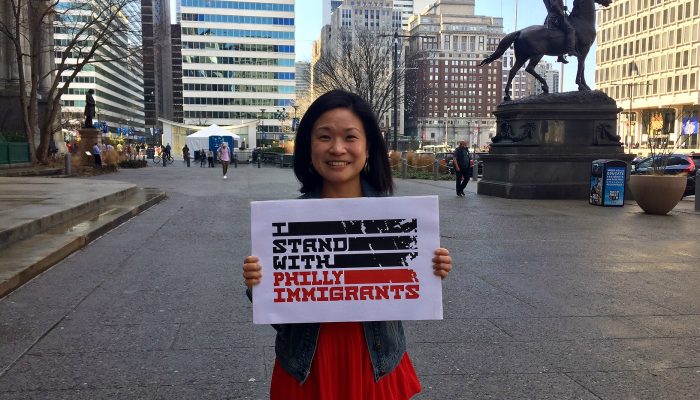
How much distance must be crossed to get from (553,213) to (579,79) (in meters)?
7.00

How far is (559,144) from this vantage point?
1836 centimetres

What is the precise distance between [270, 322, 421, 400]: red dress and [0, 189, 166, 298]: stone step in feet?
16.8

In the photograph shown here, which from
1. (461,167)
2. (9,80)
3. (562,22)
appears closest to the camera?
(562,22)

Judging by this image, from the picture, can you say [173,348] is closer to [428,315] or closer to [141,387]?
[141,387]

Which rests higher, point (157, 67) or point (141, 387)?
point (157, 67)

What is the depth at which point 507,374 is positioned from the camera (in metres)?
4.14

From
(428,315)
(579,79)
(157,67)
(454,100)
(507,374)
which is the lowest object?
(507,374)

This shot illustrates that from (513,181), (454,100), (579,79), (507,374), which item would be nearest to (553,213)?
(513,181)

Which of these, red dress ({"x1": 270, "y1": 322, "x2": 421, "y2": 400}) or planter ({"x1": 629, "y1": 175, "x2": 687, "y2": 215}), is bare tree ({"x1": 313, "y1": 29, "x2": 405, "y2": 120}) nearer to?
planter ({"x1": 629, "y1": 175, "x2": 687, "y2": 215})

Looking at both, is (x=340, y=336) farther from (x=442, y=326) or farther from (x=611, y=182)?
(x=611, y=182)

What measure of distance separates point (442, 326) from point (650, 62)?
114513 mm

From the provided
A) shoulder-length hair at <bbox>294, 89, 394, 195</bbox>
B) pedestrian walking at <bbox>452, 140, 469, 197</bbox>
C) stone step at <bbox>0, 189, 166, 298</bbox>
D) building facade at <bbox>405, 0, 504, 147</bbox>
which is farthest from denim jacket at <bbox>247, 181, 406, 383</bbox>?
building facade at <bbox>405, 0, 504, 147</bbox>

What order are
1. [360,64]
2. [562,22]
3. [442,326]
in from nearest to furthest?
1. [442,326]
2. [562,22]
3. [360,64]

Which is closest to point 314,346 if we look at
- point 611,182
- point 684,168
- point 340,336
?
point 340,336
